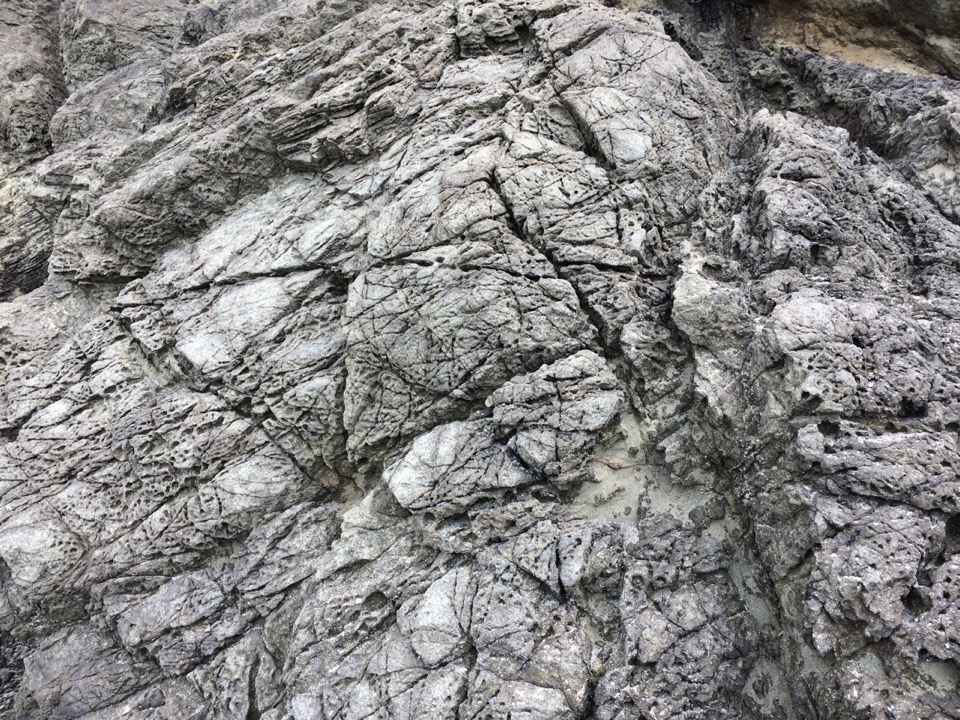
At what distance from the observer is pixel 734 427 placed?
7477mm

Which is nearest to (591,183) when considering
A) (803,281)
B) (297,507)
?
(803,281)

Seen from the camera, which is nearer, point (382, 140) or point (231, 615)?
point (231, 615)

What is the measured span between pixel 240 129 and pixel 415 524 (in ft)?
29.4

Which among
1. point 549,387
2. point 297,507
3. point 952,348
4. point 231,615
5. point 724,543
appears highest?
point 952,348

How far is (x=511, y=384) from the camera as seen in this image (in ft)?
28.1

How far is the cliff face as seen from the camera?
6.70 metres

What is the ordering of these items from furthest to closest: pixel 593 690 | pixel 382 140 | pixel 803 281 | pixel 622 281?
pixel 382 140
pixel 622 281
pixel 803 281
pixel 593 690

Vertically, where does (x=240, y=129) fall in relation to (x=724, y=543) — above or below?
above

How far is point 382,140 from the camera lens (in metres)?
11.0

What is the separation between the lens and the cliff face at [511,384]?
670 centimetres

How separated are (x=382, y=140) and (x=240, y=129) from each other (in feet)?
10.5

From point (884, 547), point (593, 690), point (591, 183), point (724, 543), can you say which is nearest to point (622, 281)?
point (591, 183)

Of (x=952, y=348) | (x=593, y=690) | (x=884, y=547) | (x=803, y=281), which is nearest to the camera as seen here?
(x=884, y=547)

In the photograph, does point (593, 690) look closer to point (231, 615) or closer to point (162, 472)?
point (231, 615)
